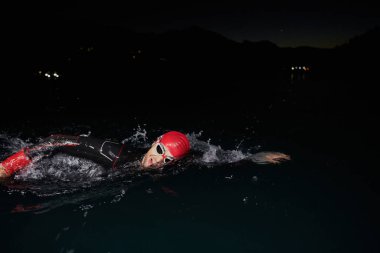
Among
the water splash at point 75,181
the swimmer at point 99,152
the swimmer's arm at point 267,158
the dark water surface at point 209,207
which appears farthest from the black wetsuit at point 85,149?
the swimmer's arm at point 267,158

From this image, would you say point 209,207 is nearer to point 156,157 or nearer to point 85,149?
point 156,157

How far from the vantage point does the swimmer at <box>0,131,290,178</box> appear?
18.6 feet

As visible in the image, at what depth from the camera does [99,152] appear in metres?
6.18

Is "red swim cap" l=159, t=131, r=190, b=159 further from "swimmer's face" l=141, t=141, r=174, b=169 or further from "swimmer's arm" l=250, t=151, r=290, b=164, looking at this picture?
"swimmer's arm" l=250, t=151, r=290, b=164

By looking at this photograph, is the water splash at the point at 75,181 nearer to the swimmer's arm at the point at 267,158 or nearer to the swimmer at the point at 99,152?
the swimmer's arm at the point at 267,158

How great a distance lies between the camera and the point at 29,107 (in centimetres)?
1952

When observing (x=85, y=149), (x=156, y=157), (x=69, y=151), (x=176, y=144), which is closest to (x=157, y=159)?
(x=156, y=157)

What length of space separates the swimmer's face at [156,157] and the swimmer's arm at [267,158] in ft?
8.38

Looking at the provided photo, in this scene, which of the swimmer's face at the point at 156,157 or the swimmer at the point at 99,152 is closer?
the swimmer at the point at 99,152

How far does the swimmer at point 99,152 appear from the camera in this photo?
5.68 m

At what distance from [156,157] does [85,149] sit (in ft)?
4.99

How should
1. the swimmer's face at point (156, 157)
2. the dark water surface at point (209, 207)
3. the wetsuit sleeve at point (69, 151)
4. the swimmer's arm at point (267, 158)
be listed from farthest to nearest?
1. the swimmer's arm at point (267, 158)
2. the swimmer's face at point (156, 157)
3. the wetsuit sleeve at point (69, 151)
4. the dark water surface at point (209, 207)

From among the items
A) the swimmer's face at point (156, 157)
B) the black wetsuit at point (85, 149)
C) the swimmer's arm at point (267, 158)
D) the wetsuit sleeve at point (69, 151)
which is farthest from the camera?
the swimmer's arm at point (267, 158)

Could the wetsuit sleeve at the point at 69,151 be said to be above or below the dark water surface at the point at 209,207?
above
